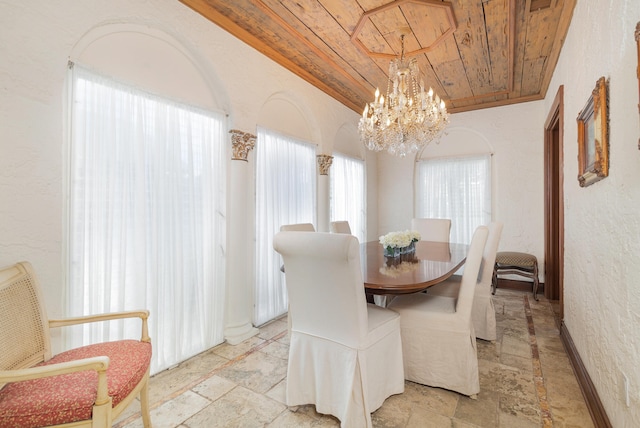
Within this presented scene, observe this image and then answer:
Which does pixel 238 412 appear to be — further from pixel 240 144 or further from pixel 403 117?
pixel 403 117

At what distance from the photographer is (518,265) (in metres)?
3.74

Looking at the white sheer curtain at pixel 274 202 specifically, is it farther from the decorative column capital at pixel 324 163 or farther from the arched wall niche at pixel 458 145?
the arched wall niche at pixel 458 145

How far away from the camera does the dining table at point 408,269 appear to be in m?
1.58

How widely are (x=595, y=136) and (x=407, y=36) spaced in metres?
1.72

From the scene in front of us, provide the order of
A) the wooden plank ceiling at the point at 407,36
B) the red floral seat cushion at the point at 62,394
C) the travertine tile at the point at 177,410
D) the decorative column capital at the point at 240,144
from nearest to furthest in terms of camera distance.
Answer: the red floral seat cushion at the point at 62,394
the travertine tile at the point at 177,410
the wooden plank ceiling at the point at 407,36
the decorative column capital at the point at 240,144

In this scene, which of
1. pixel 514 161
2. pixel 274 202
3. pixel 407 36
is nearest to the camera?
pixel 407 36

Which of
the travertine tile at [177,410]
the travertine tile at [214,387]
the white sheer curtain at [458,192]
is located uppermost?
the white sheer curtain at [458,192]

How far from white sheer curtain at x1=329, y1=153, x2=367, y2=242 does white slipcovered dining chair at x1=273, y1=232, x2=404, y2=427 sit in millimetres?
2457

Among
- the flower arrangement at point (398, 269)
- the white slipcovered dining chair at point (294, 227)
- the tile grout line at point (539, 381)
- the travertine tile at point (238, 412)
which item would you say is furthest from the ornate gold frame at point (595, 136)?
the travertine tile at point (238, 412)

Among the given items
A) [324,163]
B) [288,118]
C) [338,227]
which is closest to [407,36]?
[288,118]

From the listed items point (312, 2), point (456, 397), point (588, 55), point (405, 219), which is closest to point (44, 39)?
point (312, 2)

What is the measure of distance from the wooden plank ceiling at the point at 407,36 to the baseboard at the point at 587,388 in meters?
2.56

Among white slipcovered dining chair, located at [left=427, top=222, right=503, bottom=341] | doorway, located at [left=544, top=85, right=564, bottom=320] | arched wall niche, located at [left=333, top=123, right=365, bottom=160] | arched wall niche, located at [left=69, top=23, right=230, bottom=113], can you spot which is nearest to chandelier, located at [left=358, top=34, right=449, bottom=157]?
white slipcovered dining chair, located at [left=427, top=222, right=503, bottom=341]

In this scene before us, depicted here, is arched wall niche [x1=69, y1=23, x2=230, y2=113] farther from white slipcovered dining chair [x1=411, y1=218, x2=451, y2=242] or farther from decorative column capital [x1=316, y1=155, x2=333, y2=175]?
white slipcovered dining chair [x1=411, y1=218, x2=451, y2=242]
